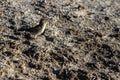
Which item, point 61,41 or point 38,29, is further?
point 38,29

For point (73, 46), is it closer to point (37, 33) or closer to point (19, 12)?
point (37, 33)

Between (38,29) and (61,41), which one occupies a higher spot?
(38,29)

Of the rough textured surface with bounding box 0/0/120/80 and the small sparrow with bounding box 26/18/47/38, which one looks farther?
the small sparrow with bounding box 26/18/47/38

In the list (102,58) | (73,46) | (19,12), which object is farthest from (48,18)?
(102,58)
